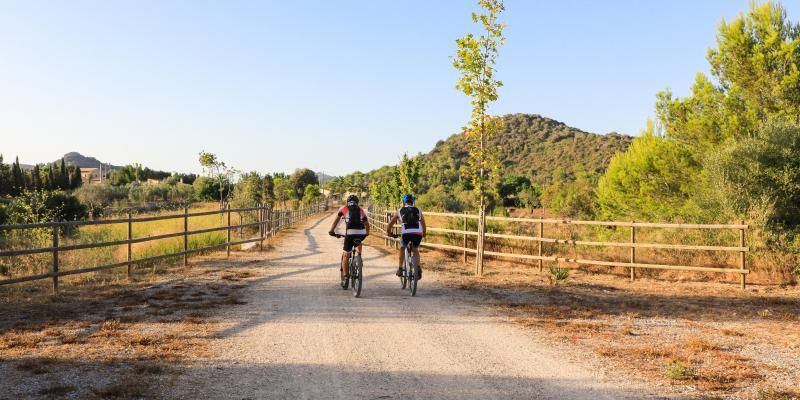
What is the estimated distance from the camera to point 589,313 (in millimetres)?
8633

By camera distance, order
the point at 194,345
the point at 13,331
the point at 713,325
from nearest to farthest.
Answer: the point at 194,345 < the point at 13,331 < the point at 713,325

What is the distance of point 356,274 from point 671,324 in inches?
214

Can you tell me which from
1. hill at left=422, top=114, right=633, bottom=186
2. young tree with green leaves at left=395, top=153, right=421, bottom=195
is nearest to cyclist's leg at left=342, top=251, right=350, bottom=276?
young tree with green leaves at left=395, top=153, right=421, bottom=195

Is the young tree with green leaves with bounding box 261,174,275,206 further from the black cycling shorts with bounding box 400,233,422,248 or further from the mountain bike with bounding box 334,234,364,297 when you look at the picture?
the black cycling shorts with bounding box 400,233,422,248

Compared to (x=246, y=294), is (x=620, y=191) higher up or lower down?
higher up

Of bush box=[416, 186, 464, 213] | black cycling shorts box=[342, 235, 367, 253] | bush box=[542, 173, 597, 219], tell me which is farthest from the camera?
bush box=[542, 173, 597, 219]

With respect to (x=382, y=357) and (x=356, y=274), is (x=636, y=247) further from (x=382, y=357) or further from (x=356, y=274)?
(x=382, y=357)

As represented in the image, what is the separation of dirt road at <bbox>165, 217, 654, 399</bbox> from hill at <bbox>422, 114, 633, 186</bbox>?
292 ft

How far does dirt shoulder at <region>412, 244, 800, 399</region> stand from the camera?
5.30m

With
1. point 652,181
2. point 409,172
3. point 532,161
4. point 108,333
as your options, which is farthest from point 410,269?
point 532,161

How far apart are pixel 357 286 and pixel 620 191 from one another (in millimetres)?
23195

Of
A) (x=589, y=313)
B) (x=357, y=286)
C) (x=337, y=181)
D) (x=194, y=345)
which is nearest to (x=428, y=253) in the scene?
(x=357, y=286)

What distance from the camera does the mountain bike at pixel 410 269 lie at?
32.8 ft

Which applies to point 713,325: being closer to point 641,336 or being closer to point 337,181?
point 641,336
